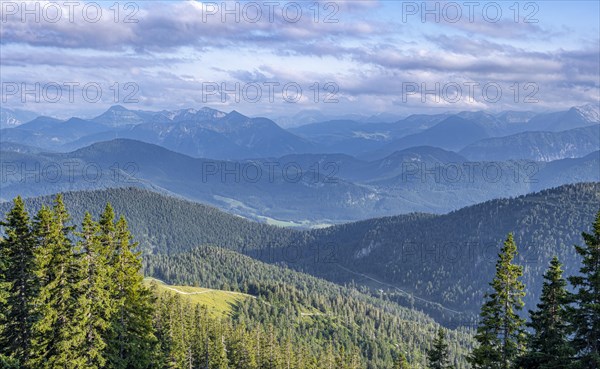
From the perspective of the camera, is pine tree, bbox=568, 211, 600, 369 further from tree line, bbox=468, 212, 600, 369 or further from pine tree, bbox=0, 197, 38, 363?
pine tree, bbox=0, 197, 38, 363

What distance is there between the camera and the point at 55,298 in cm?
4591

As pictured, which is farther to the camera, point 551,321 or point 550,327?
point 551,321

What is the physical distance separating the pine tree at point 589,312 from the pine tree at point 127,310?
3929cm

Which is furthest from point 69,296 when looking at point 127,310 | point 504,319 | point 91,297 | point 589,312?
point 589,312

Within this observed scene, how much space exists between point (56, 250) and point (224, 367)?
6895 cm

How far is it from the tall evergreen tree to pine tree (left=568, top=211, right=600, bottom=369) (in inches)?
56.4

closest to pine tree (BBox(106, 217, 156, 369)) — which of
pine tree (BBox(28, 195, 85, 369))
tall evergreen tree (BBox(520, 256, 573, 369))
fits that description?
pine tree (BBox(28, 195, 85, 369))

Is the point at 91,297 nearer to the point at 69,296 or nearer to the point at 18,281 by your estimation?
the point at 69,296

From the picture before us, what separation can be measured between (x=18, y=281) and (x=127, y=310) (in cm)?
1320

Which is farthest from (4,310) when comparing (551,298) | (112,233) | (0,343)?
(551,298)

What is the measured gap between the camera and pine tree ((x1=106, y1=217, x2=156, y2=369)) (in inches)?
2138

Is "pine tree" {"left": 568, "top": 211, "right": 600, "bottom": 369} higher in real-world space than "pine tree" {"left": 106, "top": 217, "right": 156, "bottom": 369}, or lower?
higher

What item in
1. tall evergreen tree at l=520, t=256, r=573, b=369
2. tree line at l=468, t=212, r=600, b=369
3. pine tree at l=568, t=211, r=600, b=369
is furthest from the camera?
tall evergreen tree at l=520, t=256, r=573, b=369

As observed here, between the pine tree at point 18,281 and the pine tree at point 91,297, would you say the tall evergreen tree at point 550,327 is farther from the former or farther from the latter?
the pine tree at point 18,281
